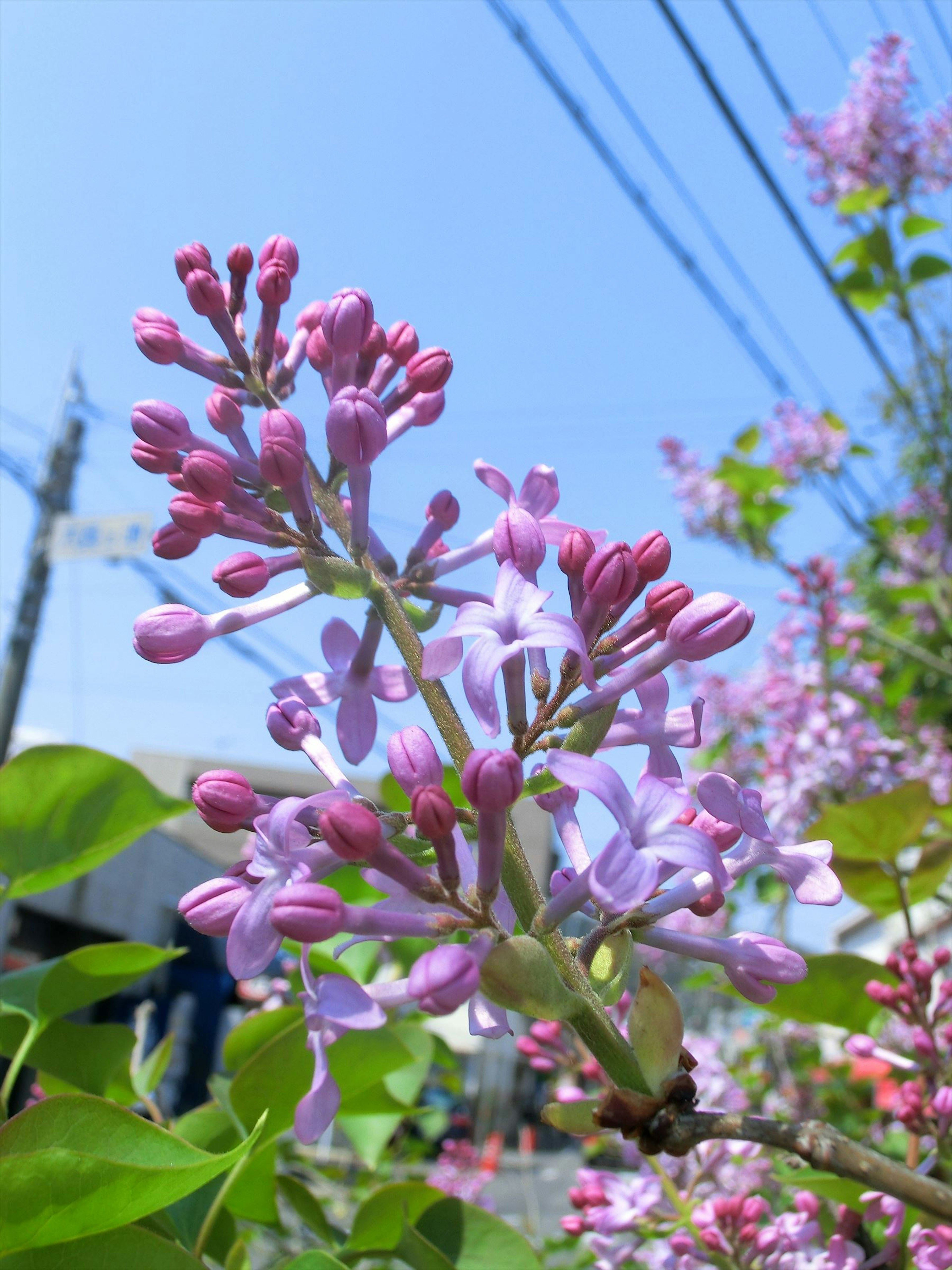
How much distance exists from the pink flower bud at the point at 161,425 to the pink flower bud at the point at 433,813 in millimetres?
492

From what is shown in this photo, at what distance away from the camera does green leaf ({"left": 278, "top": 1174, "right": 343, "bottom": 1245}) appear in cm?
131

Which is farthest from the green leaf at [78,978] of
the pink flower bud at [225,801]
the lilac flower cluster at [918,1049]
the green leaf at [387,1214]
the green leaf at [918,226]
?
the green leaf at [918,226]

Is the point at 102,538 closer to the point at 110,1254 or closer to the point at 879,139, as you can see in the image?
the point at 879,139

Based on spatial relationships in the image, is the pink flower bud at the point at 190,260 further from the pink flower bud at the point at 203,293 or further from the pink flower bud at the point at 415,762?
the pink flower bud at the point at 415,762

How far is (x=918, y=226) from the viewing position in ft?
13.6

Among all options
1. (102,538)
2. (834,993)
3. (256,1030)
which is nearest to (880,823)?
(834,993)

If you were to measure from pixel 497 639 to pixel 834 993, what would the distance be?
3.05ft

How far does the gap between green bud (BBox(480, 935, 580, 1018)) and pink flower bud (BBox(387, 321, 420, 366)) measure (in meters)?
0.67

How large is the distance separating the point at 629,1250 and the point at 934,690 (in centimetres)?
569

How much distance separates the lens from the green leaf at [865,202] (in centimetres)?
436

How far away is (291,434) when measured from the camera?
89cm

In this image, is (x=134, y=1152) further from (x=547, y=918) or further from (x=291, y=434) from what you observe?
(x=291, y=434)

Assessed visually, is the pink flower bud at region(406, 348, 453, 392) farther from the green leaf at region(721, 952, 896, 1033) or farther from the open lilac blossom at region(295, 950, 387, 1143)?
the green leaf at region(721, 952, 896, 1033)

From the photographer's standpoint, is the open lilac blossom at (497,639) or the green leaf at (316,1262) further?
the green leaf at (316,1262)
